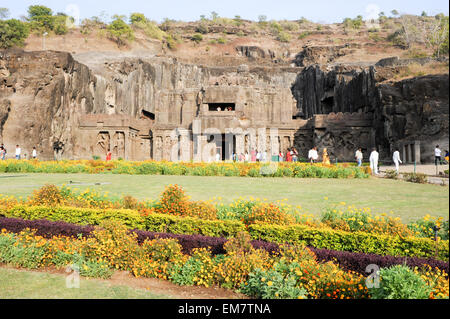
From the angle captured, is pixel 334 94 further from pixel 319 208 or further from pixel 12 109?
pixel 319 208

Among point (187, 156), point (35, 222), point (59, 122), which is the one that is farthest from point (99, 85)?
point (35, 222)

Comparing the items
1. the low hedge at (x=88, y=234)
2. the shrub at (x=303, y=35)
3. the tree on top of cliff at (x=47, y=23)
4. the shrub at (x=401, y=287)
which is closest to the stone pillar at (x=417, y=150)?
the low hedge at (x=88, y=234)

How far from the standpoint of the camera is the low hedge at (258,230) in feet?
19.0

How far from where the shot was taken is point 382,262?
208 inches

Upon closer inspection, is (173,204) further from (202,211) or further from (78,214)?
(78,214)

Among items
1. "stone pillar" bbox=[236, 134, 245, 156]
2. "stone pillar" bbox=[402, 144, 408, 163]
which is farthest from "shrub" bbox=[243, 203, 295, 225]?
"stone pillar" bbox=[236, 134, 245, 156]

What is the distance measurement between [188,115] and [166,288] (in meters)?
34.5

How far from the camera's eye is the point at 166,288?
577cm

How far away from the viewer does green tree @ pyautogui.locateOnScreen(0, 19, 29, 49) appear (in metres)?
59.2

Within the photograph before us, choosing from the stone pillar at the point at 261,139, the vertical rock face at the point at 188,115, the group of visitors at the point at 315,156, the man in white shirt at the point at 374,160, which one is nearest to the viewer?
the man in white shirt at the point at 374,160

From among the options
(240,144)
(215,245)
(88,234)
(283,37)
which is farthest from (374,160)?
(283,37)

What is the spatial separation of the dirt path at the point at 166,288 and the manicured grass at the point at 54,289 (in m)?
0.21

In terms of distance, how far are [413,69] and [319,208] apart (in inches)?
890

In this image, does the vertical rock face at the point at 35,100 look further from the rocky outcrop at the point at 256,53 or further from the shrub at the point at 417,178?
the rocky outcrop at the point at 256,53
